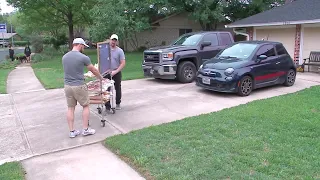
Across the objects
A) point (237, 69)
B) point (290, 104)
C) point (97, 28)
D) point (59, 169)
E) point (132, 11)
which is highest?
point (132, 11)

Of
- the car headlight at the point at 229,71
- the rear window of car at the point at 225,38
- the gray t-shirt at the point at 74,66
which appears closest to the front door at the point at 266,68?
the car headlight at the point at 229,71

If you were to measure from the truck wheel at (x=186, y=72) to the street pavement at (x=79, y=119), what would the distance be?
1.36 ft

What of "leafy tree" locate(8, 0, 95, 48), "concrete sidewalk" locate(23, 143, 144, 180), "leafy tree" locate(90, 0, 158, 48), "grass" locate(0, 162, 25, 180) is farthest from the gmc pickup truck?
"leafy tree" locate(8, 0, 95, 48)

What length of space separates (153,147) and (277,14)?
44.8 ft

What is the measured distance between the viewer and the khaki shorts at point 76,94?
16.9 ft

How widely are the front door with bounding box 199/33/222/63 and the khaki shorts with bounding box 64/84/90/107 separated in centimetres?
625

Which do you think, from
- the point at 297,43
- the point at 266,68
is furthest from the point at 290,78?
the point at 297,43

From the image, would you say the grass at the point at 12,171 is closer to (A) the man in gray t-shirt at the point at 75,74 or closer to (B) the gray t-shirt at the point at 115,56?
(A) the man in gray t-shirt at the point at 75,74

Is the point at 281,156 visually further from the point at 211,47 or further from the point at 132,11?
the point at 132,11

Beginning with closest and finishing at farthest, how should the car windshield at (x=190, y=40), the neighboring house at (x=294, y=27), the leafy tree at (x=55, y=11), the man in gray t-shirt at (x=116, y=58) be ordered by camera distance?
the man in gray t-shirt at (x=116, y=58) < the car windshield at (x=190, y=40) < the neighboring house at (x=294, y=27) < the leafy tree at (x=55, y=11)

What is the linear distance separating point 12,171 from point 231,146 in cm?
310

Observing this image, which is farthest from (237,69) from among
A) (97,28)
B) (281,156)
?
(97,28)

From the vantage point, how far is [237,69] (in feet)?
26.8

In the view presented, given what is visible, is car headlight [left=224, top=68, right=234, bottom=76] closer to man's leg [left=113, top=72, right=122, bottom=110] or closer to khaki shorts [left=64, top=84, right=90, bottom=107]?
man's leg [left=113, top=72, right=122, bottom=110]
